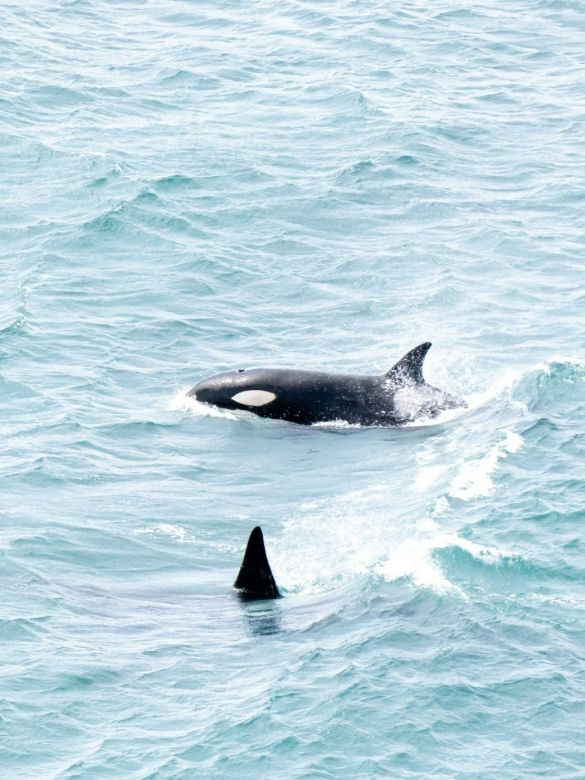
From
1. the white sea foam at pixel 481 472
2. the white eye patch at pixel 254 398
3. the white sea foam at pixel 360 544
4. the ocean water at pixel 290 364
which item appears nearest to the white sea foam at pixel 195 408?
the ocean water at pixel 290 364

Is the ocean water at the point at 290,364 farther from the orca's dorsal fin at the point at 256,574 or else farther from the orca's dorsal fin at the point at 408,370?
the orca's dorsal fin at the point at 408,370

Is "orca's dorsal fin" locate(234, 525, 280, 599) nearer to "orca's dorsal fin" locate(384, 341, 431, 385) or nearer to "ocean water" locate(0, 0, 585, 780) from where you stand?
"ocean water" locate(0, 0, 585, 780)

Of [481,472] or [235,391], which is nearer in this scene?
[481,472]

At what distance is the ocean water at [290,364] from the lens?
58.9 ft

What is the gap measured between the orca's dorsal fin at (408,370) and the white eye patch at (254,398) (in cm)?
204

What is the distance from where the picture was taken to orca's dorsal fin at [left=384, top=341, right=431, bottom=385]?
27312 millimetres

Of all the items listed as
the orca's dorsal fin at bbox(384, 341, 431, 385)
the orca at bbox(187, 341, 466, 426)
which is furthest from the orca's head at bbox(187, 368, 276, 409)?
the orca's dorsal fin at bbox(384, 341, 431, 385)

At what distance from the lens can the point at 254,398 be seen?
91.2 feet

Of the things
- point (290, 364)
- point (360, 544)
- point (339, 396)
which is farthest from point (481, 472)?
point (290, 364)

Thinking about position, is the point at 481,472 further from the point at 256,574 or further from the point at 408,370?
the point at 256,574

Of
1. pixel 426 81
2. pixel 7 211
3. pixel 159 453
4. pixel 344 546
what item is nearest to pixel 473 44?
pixel 426 81

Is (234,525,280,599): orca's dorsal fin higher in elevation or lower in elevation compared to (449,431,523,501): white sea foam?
higher

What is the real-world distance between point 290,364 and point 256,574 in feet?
30.7

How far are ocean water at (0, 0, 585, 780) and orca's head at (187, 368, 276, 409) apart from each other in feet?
1.22
